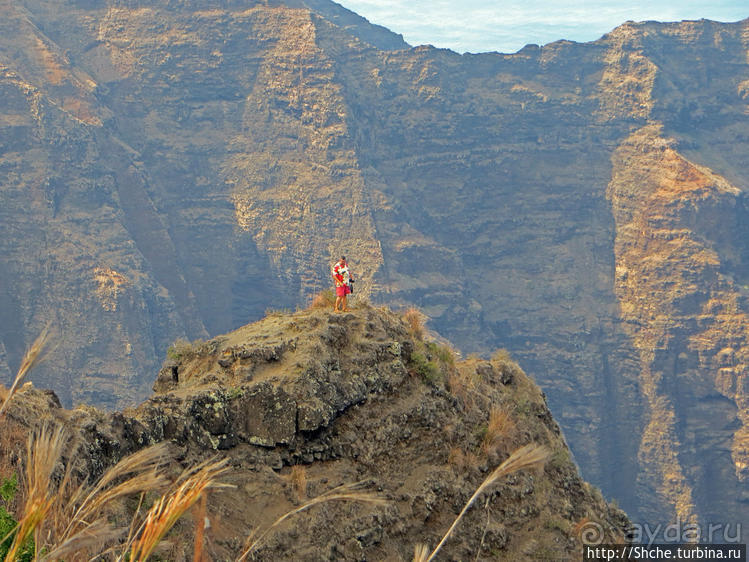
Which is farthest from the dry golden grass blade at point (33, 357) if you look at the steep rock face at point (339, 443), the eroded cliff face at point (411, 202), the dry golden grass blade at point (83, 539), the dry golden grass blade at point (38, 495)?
the eroded cliff face at point (411, 202)

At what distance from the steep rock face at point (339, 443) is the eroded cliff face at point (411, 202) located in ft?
300

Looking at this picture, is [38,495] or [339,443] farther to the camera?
[339,443]

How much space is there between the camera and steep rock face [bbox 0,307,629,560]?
12773 mm

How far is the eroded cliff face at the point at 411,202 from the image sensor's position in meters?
117

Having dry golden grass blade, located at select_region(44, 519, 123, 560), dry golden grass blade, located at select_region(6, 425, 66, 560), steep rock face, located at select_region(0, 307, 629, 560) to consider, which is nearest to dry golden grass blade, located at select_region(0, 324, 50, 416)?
dry golden grass blade, located at select_region(6, 425, 66, 560)

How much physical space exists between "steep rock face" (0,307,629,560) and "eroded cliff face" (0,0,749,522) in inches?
3605

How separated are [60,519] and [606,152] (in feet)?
513

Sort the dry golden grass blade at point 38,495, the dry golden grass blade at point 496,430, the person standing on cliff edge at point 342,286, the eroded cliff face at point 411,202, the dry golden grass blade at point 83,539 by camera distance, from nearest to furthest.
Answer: the dry golden grass blade at point 38,495
the dry golden grass blade at point 83,539
the dry golden grass blade at point 496,430
the person standing on cliff edge at point 342,286
the eroded cliff face at point 411,202

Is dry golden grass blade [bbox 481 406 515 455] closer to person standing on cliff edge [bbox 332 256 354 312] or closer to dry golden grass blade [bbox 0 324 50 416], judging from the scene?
person standing on cliff edge [bbox 332 256 354 312]

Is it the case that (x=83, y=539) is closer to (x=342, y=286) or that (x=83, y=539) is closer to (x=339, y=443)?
(x=339, y=443)

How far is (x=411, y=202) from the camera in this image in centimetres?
15138

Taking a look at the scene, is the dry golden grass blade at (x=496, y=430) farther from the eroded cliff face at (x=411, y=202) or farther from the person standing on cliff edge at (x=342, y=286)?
the eroded cliff face at (x=411, y=202)

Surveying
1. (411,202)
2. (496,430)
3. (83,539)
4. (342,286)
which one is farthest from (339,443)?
(411,202)

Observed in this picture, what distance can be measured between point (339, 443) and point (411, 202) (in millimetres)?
137940
